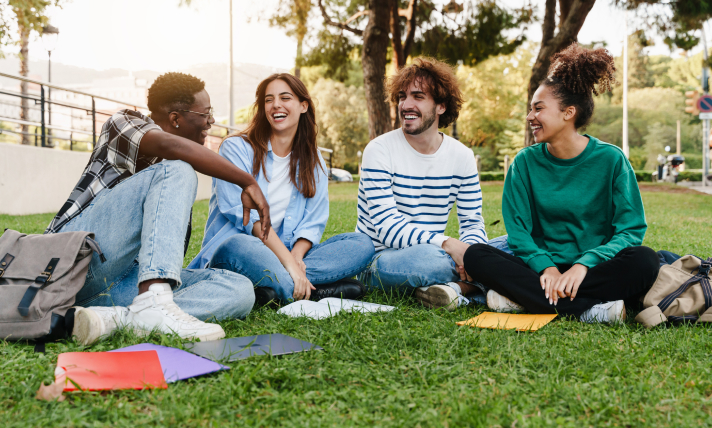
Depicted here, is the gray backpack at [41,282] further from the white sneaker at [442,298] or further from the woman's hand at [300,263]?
the white sneaker at [442,298]

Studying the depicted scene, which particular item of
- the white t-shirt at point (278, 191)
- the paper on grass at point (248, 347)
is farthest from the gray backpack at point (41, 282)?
the white t-shirt at point (278, 191)

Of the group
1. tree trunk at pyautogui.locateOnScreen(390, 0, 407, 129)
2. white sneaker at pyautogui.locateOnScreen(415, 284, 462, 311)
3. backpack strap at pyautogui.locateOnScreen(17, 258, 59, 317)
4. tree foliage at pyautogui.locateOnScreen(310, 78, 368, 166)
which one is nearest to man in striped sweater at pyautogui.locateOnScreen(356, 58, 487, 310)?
white sneaker at pyautogui.locateOnScreen(415, 284, 462, 311)

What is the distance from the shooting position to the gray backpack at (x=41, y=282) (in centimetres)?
221

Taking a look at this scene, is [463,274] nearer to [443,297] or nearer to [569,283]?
[443,297]

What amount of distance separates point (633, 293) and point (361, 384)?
1702 millimetres

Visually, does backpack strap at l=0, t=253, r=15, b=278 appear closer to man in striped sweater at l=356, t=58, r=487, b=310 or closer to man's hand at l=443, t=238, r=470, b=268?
man in striped sweater at l=356, t=58, r=487, b=310

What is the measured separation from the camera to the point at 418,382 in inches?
77.1

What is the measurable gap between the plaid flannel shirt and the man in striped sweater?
1.44 meters

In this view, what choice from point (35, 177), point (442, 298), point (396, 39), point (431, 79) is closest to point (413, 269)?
point (442, 298)

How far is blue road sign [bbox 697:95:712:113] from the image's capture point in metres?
16.1

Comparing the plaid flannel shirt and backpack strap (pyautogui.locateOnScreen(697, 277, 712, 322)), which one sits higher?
the plaid flannel shirt

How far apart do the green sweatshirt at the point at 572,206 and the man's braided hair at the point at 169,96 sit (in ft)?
6.12

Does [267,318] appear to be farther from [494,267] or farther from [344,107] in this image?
[344,107]

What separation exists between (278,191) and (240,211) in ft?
1.13
